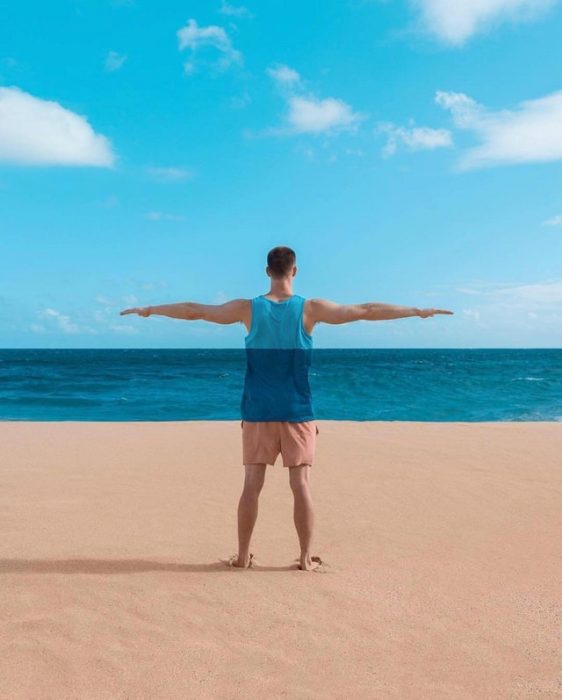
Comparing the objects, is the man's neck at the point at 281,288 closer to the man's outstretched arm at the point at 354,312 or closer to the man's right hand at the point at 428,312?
the man's outstretched arm at the point at 354,312

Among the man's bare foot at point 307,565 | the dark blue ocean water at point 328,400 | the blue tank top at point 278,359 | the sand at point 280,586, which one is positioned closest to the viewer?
the sand at point 280,586

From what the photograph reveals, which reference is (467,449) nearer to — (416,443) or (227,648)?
(416,443)

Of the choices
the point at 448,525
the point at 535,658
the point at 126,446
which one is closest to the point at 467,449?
the point at 448,525

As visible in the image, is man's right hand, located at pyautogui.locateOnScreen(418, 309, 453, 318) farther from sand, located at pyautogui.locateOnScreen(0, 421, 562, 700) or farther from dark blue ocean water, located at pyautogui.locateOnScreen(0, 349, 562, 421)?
dark blue ocean water, located at pyautogui.locateOnScreen(0, 349, 562, 421)

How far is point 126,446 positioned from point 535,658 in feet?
26.2

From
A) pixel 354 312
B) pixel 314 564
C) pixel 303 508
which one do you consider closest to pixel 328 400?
pixel 314 564

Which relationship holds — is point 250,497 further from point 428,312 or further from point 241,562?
point 428,312

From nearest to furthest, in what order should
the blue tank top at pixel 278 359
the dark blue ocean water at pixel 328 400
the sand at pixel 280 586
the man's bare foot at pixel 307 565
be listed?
1. the sand at pixel 280 586
2. the blue tank top at pixel 278 359
3. the man's bare foot at pixel 307 565
4. the dark blue ocean water at pixel 328 400

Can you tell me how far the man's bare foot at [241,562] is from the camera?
446cm

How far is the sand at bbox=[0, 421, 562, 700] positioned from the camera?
9.90 feet

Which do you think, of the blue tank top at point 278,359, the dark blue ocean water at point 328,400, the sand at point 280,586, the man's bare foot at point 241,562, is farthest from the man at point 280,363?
the dark blue ocean water at point 328,400

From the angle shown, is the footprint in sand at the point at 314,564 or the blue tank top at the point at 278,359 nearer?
the blue tank top at the point at 278,359

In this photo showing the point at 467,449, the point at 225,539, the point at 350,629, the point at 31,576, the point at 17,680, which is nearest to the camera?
the point at 17,680

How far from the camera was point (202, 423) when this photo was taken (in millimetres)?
13711
